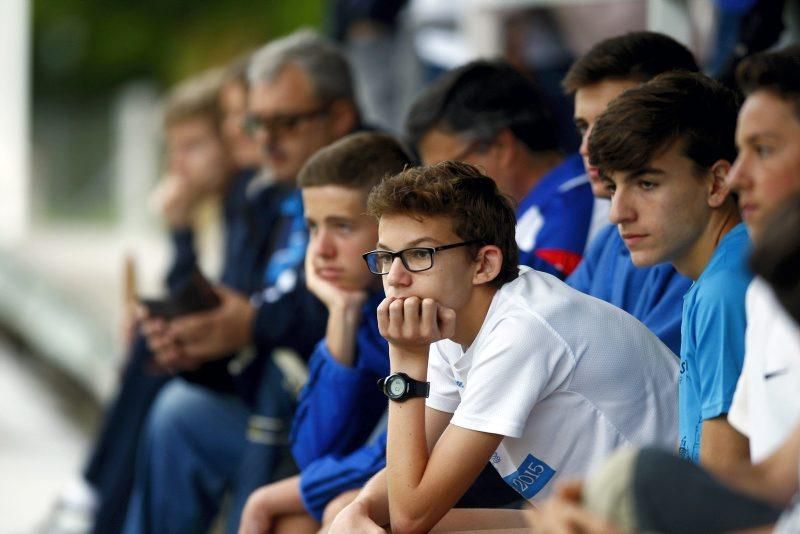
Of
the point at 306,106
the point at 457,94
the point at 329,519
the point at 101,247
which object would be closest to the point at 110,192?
the point at 101,247

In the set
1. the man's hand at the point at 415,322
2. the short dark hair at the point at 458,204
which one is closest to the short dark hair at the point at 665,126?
the short dark hair at the point at 458,204

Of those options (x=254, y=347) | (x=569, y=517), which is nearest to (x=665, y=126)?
(x=569, y=517)

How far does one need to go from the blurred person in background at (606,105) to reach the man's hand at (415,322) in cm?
62

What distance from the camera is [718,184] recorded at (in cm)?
272

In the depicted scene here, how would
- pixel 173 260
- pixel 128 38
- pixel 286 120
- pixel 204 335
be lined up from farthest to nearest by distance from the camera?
pixel 128 38 → pixel 173 260 → pixel 286 120 → pixel 204 335

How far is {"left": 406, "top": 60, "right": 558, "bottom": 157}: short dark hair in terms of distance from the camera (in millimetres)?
3963

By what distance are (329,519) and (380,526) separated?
35 cm

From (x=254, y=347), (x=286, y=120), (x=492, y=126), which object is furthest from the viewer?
(x=286, y=120)

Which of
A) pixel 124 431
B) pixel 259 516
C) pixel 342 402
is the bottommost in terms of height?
pixel 124 431

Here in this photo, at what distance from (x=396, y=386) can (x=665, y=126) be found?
74 cm

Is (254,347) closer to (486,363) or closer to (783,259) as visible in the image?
(486,363)

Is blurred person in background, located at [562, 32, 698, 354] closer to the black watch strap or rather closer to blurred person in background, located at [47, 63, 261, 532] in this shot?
the black watch strap

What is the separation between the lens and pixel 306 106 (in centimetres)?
483

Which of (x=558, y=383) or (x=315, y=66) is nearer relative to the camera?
(x=558, y=383)
